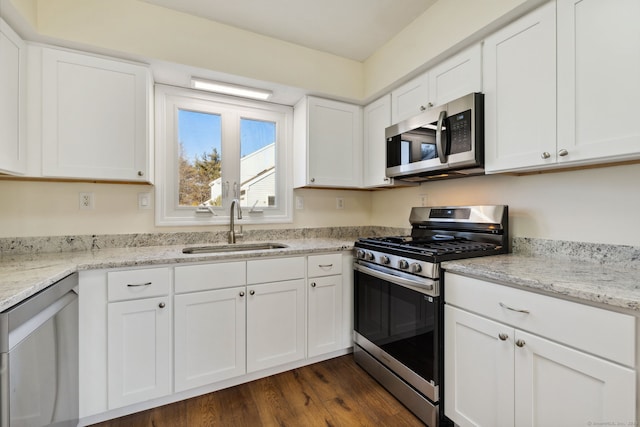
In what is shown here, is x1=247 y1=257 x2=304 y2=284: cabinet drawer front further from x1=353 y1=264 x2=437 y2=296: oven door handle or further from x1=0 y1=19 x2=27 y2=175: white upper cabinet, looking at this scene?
x1=0 y1=19 x2=27 y2=175: white upper cabinet

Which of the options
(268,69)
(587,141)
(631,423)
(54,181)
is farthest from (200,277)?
(587,141)

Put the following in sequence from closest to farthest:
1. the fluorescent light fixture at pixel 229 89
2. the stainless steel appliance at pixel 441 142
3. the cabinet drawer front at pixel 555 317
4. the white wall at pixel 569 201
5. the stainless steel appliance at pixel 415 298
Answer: the cabinet drawer front at pixel 555 317, the white wall at pixel 569 201, the stainless steel appliance at pixel 415 298, the stainless steel appliance at pixel 441 142, the fluorescent light fixture at pixel 229 89

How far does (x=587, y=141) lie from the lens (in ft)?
4.13

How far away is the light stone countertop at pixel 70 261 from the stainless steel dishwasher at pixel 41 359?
46mm

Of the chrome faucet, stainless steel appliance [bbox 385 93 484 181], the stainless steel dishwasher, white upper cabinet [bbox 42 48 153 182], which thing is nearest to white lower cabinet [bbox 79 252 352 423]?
the stainless steel dishwasher

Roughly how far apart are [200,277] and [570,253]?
81.6 inches

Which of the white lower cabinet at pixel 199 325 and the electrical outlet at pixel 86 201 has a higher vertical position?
the electrical outlet at pixel 86 201

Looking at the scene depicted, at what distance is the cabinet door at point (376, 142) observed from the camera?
2410 millimetres

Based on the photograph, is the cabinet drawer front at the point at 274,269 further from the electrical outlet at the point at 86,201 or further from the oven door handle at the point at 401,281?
the electrical outlet at the point at 86,201

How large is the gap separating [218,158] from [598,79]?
2395 mm

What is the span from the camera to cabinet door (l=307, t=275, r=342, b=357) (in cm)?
210

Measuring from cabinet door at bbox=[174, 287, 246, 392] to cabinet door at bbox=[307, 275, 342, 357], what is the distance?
0.49 meters

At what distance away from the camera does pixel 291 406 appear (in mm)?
1700

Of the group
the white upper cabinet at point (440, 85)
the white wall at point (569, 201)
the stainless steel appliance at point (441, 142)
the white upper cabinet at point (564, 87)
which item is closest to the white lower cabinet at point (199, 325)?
the stainless steel appliance at point (441, 142)
